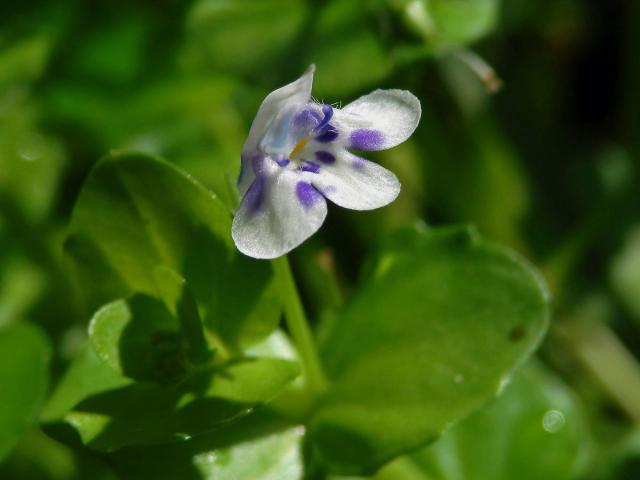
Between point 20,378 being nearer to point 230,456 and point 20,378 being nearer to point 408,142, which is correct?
point 230,456

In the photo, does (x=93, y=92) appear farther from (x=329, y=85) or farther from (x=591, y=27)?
(x=591, y=27)

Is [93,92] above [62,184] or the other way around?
above

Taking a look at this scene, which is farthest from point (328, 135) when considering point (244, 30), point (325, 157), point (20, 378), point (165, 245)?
point (244, 30)

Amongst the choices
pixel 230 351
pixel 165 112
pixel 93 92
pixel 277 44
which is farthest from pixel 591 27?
pixel 230 351

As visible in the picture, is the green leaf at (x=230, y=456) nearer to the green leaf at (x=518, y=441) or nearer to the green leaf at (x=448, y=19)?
the green leaf at (x=518, y=441)

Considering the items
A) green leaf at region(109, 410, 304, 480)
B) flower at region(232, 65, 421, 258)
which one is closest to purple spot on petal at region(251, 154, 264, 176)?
flower at region(232, 65, 421, 258)

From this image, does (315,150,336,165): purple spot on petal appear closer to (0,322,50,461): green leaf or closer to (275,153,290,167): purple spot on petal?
(275,153,290,167): purple spot on petal
